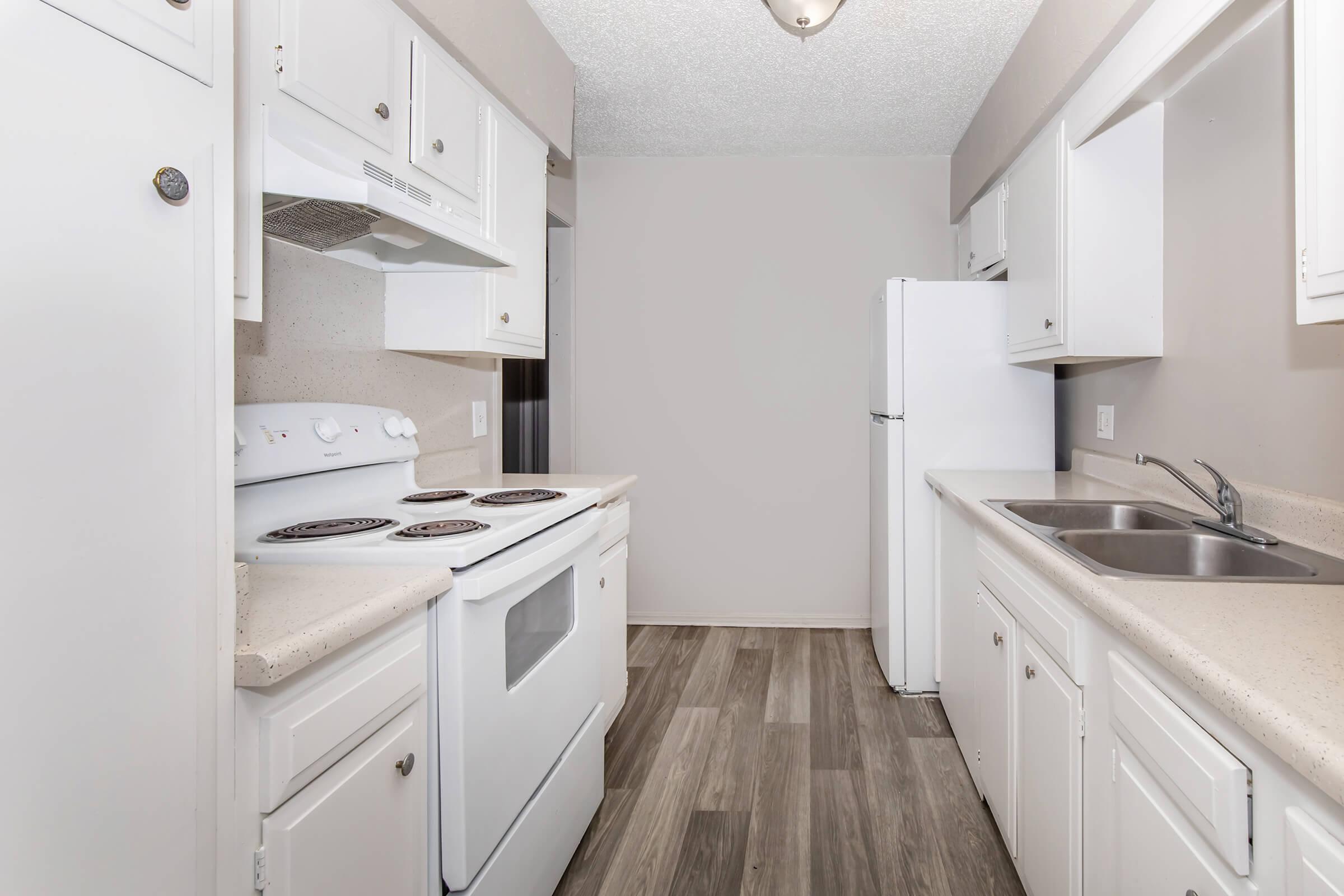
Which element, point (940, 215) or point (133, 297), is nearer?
point (133, 297)

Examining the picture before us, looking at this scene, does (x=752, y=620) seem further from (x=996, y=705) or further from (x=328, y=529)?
(x=328, y=529)

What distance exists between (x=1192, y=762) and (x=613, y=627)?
1.75 meters

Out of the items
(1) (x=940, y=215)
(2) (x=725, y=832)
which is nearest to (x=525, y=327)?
(2) (x=725, y=832)

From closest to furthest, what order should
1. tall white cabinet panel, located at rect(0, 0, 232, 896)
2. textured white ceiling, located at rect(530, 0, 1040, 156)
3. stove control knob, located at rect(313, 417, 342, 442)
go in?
tall white cabinet panel, located at rect(0, 0, 232, 896) < stove control knob, located at rect(313, 417, 342, 442) < textured white ceiling, located at rect(530, 0, 1040, 156)

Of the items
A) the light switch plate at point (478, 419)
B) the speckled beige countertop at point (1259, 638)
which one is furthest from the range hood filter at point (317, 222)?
the speckled beige countertop at point (1259, 638)

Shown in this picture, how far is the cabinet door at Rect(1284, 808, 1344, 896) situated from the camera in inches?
25.5

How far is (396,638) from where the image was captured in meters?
1.10

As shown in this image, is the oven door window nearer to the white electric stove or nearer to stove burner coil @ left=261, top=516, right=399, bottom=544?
the white electric stove

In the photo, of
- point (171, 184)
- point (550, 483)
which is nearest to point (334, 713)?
point (171, 184)

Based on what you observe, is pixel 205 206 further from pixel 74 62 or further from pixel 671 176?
pixel 671 176

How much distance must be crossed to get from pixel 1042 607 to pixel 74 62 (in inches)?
65.0

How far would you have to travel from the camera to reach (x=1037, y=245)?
2.37 meters

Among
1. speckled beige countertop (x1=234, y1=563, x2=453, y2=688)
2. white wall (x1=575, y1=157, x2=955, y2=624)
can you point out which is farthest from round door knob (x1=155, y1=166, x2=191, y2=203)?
white wall (x1=575, y1=157, x2=955, y2=624)

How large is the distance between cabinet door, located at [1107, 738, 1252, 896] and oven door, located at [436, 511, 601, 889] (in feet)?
3.46
